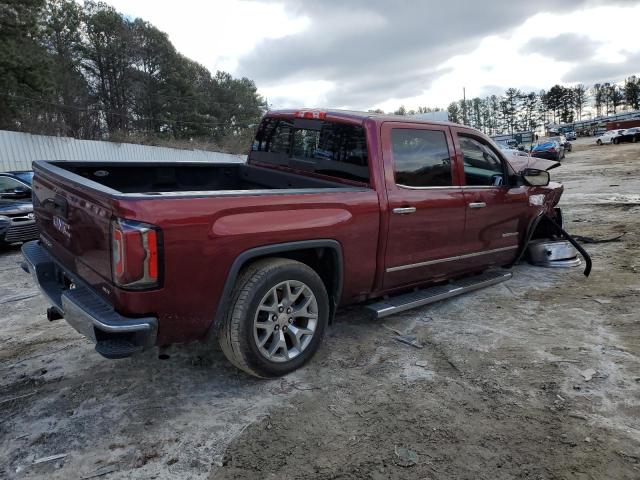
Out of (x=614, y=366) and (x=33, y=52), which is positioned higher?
(x=33, y=52)

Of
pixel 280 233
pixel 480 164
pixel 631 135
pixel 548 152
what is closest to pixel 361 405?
pixel 280 233

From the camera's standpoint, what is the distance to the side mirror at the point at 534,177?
489 cm

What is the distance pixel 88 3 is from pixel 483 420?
4261cm

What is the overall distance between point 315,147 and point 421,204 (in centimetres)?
107

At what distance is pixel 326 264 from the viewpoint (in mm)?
3578

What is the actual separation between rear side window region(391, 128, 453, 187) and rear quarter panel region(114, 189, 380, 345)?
2.43ft

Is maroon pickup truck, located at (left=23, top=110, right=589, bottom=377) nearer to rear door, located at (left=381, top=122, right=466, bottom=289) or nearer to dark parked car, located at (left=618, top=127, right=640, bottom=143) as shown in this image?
rear door, located at (left=381, top=122, right=466, bottom=289)

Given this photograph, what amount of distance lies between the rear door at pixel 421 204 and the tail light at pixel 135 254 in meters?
1.84

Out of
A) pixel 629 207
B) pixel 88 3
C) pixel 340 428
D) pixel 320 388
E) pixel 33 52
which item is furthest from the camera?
pixel 88 3

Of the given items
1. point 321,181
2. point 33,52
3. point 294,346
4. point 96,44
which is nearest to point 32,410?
point 294,346

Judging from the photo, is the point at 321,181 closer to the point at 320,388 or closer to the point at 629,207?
the point at 320,388

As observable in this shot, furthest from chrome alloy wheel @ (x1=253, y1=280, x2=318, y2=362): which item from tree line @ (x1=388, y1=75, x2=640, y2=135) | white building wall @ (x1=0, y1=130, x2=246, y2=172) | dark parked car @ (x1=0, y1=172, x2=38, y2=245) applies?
tree line @ (x1=388, y1=75, x2=640, y2=135)

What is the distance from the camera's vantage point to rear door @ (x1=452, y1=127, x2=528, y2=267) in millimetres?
4473

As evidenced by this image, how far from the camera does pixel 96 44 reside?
36.5 meters
